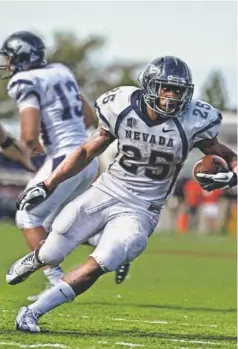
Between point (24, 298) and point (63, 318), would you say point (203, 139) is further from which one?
point (24, 298)

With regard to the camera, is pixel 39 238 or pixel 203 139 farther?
pixel 39 238

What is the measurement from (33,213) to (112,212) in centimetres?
171

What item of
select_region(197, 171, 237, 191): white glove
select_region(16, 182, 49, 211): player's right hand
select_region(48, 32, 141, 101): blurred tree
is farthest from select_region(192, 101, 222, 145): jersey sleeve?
select_region(48, 32, 141, 101): blurred tree

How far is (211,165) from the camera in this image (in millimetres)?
5973

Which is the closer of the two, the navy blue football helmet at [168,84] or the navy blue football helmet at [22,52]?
the navy blue football helmet at [168,84]

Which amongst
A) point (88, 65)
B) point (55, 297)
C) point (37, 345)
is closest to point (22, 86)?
point (55, 297)

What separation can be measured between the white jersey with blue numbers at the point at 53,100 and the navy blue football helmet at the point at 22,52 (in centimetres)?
8

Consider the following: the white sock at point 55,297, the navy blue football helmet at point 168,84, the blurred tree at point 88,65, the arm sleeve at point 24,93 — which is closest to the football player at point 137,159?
the navy blue football helmet at point 168,84

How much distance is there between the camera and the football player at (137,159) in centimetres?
588

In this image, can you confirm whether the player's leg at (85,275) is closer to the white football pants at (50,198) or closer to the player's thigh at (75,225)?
the player's thigh at (75,225)

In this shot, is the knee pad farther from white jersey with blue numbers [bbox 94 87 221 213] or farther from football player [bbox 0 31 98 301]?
football player [bbox 0 31 98 301]

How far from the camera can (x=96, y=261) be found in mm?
5672

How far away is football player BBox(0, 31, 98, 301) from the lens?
7543 mm

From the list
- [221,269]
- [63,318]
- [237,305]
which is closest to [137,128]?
[63,318]
